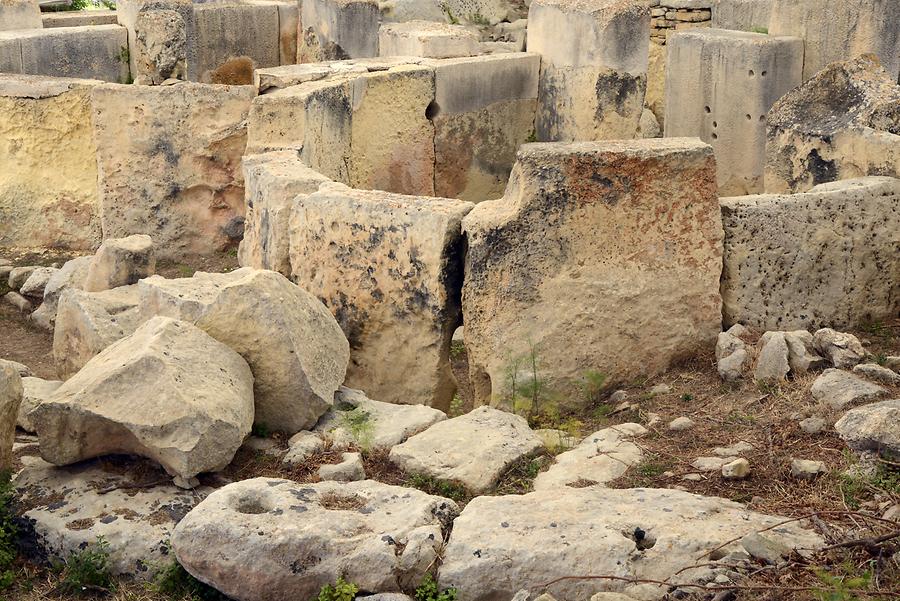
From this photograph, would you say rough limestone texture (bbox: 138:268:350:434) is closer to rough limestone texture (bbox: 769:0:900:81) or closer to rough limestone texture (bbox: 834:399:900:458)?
rough limestone texture (bbox: 834:399:900:458)

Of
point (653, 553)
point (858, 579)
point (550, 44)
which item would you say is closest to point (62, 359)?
point (653, 553)

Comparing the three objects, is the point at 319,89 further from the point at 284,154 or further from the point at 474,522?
the point at 474,522

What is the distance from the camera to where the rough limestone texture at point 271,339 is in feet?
17.9

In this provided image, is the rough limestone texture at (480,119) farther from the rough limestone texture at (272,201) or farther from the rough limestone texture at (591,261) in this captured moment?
the rough limestone texture at (591,261)

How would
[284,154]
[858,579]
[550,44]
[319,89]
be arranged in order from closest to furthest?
[858,579], [284,154], [319,89], [550,44]

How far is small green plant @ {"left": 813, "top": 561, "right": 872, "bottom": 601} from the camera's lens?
12.2 feet

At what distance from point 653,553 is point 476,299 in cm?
218

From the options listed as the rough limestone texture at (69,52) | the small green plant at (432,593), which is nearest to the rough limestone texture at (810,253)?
the small green plant at (432,593)

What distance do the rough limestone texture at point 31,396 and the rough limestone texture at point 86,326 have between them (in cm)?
26

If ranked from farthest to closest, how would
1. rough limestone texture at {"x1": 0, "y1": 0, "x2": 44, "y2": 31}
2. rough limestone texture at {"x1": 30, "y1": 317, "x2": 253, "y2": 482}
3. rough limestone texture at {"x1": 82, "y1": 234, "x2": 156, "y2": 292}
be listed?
1. rough limestone texture at {"x1": 0, "y1": 0, "x2": 44, "y2": 31}
2. rough limestone texture at {"x1": 82, "y1": 234, "x2": 156, "y2": 292}
3. rough limestone texture at {"x1": 30, "y1": 317, "x2": 253, "y2": 482}

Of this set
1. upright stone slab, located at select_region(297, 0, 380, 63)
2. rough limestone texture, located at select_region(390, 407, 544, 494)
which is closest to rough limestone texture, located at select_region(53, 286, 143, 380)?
rough limestone texture, located at select_region(390, 407, 544, 494)

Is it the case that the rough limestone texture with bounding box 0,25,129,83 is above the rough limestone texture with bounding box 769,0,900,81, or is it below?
below

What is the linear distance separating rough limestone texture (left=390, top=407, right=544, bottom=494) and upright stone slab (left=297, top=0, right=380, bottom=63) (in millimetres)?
6084

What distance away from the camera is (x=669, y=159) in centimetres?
613
